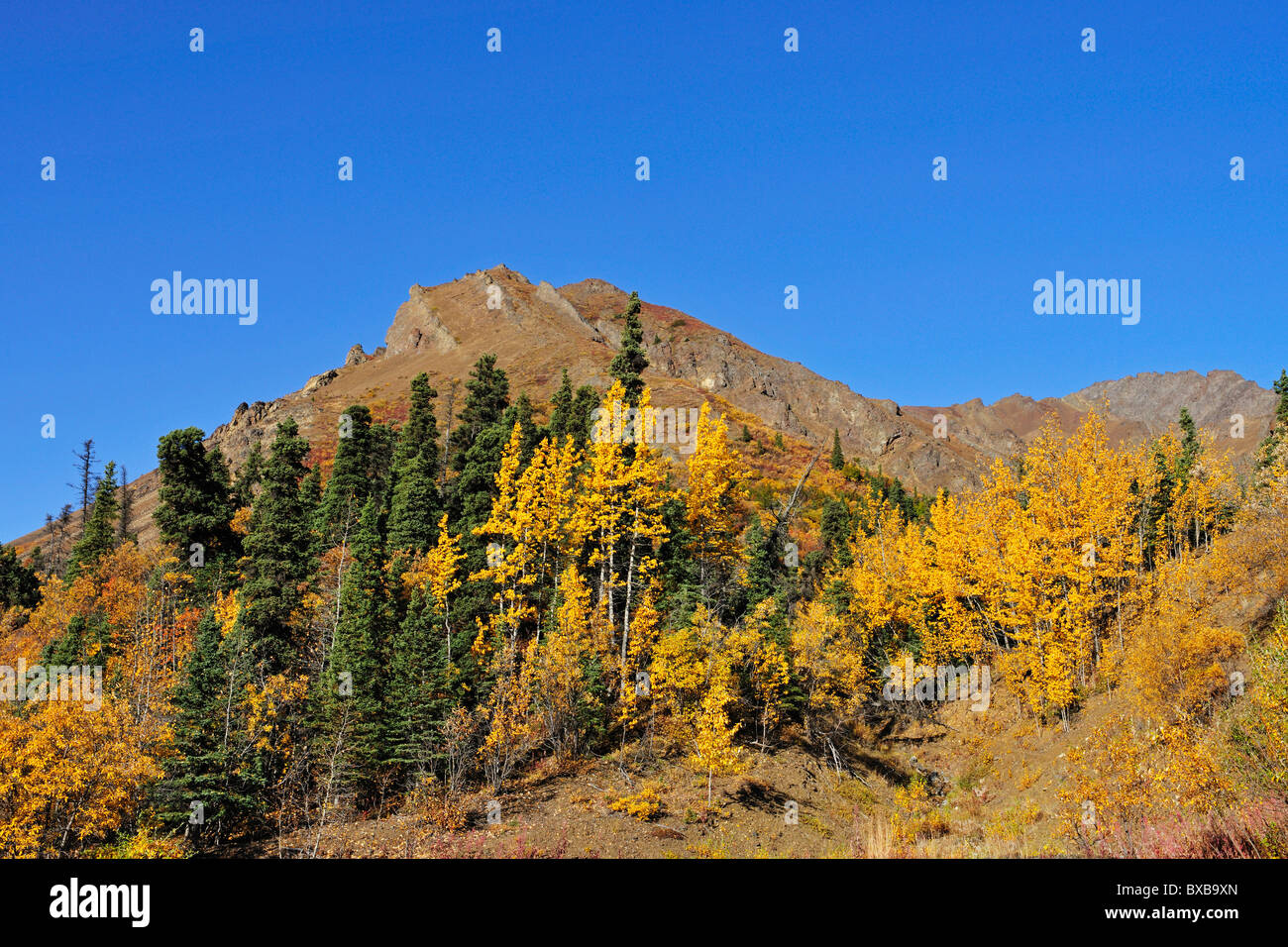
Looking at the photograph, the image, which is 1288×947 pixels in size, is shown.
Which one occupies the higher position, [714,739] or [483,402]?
[483,402]

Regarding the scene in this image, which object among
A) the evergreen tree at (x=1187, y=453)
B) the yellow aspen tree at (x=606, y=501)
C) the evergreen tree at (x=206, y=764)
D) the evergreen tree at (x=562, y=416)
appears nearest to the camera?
the evergreen tree at (x=206, y=764)

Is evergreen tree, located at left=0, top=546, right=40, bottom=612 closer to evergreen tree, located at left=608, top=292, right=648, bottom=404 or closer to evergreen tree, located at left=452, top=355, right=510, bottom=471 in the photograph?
evergreen tree, located at left=452, top=355, right=510, bottom=471

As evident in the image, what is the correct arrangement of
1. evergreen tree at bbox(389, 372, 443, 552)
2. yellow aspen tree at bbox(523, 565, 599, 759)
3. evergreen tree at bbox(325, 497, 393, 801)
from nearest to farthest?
1. evergreen tree at bbox(325, 497, 393, 801)
2. yellow aspen tree at bbox(523, 565, 599, 759)
3. evergreen tree at bbox(389, 372, 443, 552)

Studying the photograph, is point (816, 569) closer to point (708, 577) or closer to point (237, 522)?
point (708, 577)

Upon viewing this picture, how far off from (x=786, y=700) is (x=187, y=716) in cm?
2371

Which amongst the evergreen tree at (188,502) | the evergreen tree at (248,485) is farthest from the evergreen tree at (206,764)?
the evergreen tree at (248,485)

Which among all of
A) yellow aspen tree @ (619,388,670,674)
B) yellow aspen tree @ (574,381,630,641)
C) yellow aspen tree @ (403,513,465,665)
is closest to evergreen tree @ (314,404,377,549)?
yellow aspen tree @ (403,513,465,665)

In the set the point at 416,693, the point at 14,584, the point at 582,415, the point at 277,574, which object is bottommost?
the point at 416,693

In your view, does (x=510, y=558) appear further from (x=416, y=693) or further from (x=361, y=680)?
(x=361, y=680)

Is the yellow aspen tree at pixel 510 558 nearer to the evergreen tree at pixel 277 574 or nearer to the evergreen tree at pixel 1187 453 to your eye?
the evergreen tree at pixel 277 574

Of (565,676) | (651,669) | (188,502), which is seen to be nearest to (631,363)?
(651,669)

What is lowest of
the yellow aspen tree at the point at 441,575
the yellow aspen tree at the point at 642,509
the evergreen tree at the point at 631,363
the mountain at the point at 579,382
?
the yellow aspen tree at the point at 441,575
